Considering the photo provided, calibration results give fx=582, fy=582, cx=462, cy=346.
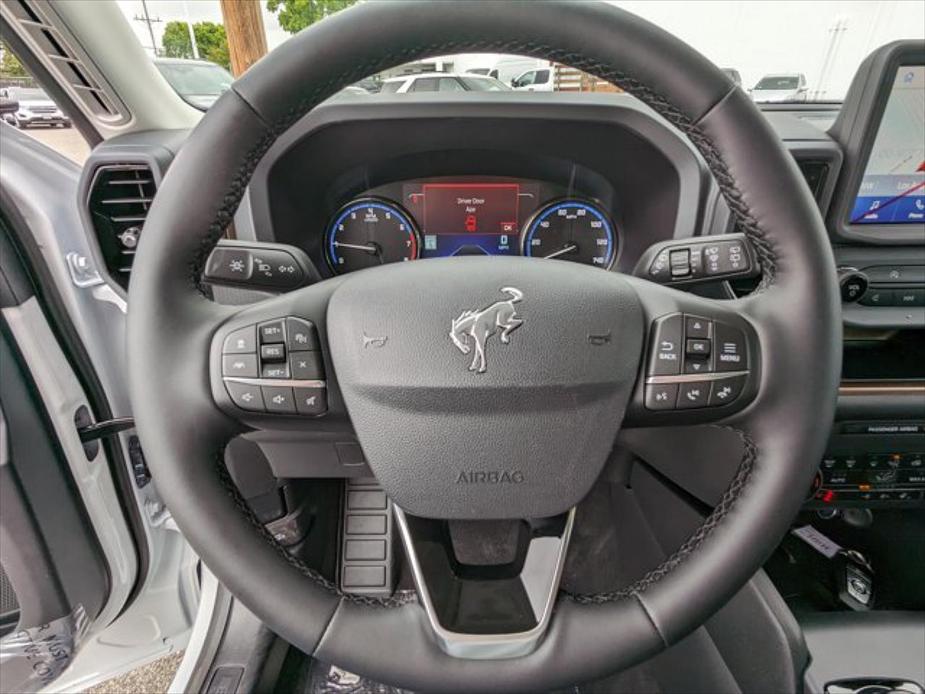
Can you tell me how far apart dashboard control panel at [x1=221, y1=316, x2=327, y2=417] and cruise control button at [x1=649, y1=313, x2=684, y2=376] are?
1.17 ft

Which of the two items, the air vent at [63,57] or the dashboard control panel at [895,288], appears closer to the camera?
the air vent at [63,57]

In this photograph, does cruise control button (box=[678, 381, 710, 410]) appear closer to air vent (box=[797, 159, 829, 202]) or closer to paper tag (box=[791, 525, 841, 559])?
air vent (box=[797, 159, 829, 202])

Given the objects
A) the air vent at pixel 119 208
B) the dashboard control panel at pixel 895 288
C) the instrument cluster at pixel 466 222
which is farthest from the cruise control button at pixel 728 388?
the air vent at pixel 119 208

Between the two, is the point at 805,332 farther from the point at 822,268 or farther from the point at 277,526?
the point at 277,526

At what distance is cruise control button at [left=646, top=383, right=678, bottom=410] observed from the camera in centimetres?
62

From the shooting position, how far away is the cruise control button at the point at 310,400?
0.62 meters

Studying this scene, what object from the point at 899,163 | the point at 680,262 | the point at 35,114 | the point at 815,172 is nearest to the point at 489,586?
the point at 680,262

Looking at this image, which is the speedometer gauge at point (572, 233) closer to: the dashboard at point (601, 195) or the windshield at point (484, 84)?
the dashboard at point (601, 195)

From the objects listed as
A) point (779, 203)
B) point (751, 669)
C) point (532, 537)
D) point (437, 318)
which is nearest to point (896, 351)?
point (751, 669)

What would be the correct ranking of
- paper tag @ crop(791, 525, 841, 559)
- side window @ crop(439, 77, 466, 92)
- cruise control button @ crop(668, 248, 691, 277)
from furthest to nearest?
paper tag @ crop(791, 525, 841, 559) < side window @ crop(439, 77, 466, 92) < cruise control button @ crop(668, 248, 691, 277)

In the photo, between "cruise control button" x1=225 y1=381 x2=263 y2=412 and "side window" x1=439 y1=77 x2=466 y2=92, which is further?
"side window" x1=439 y1=77 x2=466 y2=92

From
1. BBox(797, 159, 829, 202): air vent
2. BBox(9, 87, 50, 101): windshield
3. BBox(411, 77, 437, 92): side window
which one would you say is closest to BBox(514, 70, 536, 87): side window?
BBox(411, 77, 437, 92): side window

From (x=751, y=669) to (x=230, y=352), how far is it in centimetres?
98

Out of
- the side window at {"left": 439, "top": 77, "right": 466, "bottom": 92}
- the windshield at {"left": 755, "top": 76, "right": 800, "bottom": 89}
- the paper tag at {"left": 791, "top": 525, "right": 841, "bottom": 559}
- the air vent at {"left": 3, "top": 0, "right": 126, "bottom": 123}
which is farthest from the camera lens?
the windshield at {"left": 755, "top": 76, "right": 800, "bottom": 89}
